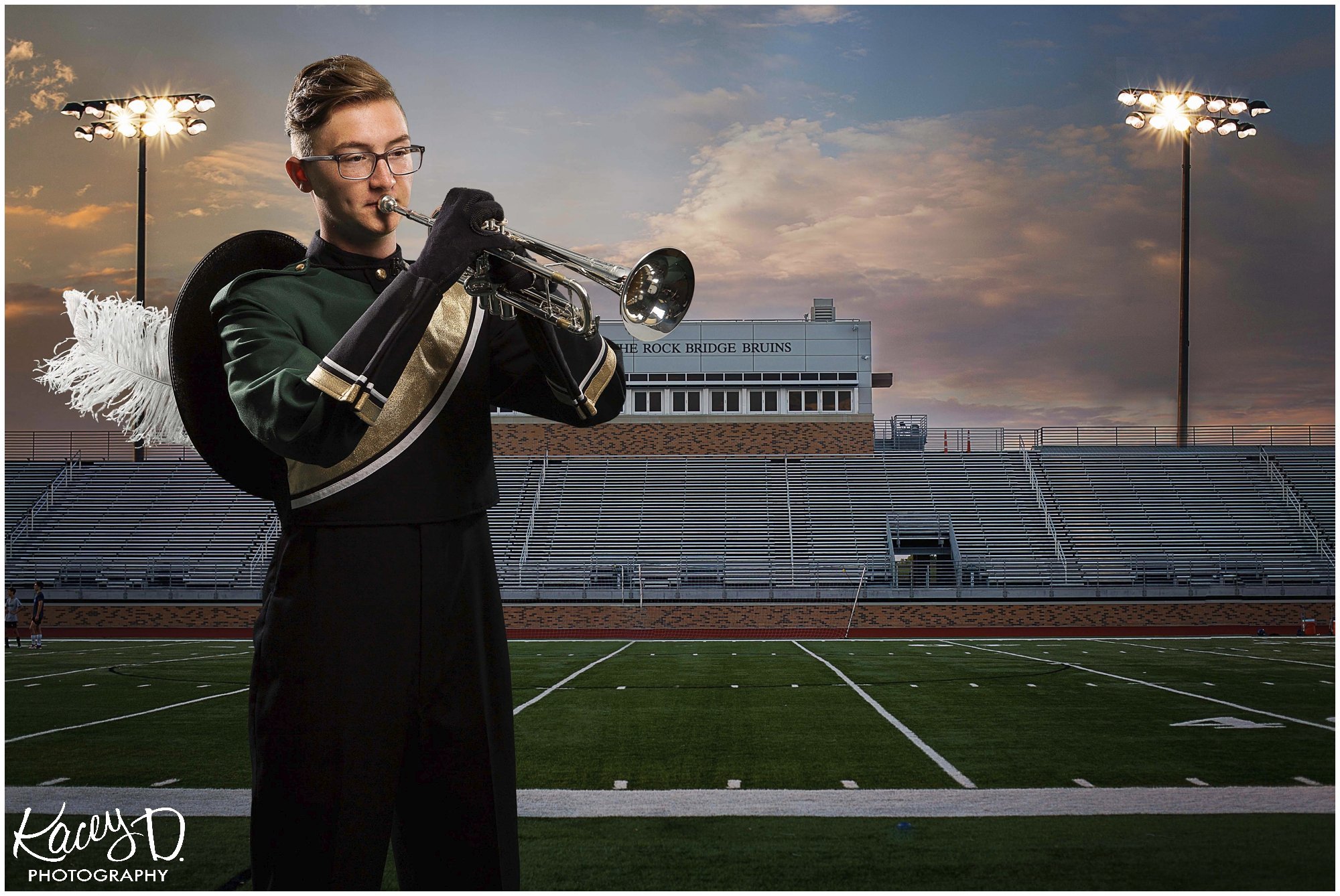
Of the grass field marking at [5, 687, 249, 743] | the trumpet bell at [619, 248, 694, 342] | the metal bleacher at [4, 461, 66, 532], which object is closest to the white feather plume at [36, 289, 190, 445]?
the trumpet bell at [619, 248, 694, 342]

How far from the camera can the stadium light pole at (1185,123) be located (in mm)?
18953

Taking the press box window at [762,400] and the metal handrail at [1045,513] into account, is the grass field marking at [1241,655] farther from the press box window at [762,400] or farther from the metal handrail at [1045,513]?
the press box window at [762,400]

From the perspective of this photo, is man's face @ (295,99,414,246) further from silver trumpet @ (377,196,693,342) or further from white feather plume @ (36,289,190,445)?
white feather plume @ (36,289,190,445)

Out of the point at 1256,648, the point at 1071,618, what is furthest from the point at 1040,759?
the point at 1071,618

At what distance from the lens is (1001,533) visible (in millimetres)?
23172

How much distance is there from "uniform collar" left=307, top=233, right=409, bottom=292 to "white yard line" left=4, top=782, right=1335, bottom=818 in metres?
3.27

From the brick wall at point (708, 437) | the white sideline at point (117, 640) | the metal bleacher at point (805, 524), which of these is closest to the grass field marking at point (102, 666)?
the white sideline at point (117, 640)

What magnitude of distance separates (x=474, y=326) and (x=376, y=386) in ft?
1.21

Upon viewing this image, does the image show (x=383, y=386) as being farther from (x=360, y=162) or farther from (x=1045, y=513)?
(x=1045, y=513)

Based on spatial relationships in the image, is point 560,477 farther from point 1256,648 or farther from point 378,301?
point 378,301

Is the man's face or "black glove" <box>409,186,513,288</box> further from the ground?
the man's face

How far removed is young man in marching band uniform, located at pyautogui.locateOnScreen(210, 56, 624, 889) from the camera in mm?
1646

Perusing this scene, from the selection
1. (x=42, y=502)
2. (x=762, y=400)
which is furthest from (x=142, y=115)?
(x=762, y=400)
